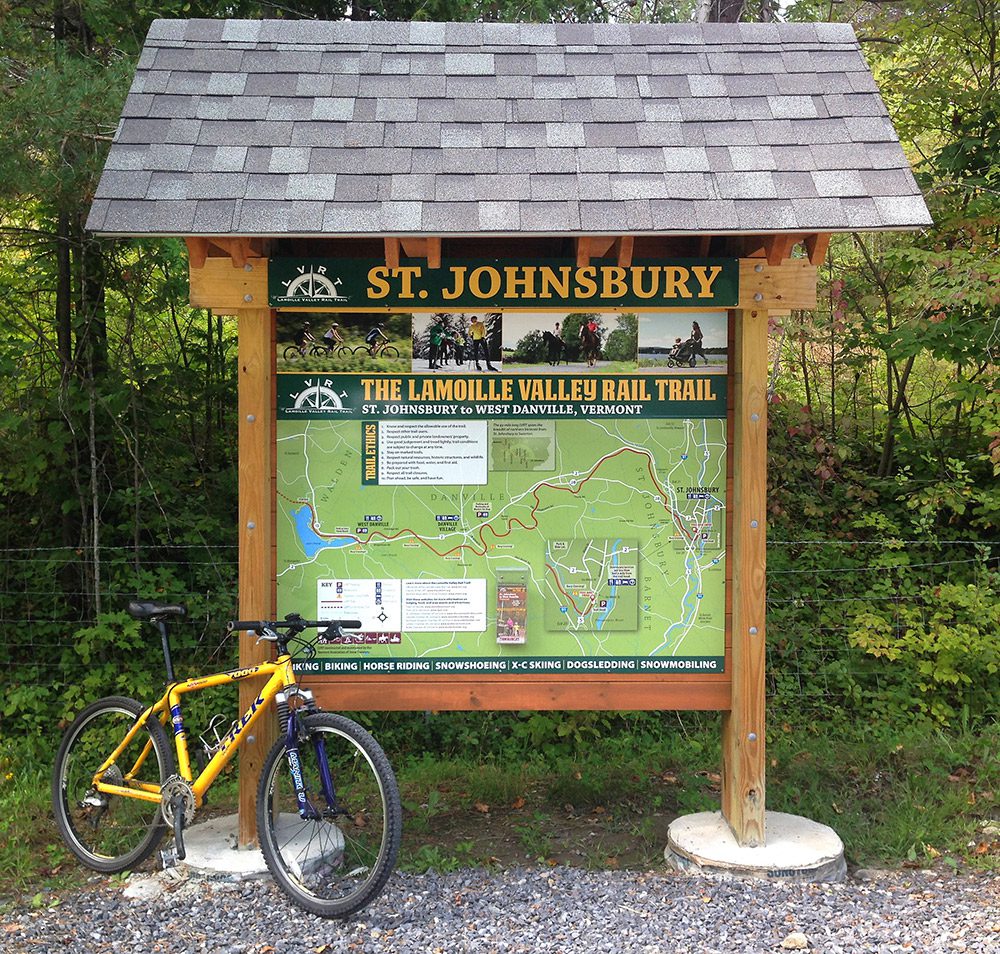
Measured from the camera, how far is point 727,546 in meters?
4.84

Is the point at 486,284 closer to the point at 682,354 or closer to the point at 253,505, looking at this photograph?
the point at 682,354

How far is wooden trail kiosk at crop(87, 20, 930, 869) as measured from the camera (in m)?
4.63

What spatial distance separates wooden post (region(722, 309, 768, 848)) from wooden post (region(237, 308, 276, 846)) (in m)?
2.11

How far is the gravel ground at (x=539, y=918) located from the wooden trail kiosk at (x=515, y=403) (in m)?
0.44

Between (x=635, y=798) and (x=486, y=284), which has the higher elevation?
(x=486, y=284)

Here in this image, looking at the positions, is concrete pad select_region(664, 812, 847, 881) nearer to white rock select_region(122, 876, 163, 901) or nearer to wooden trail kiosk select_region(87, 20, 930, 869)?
wooden trail kiosk select_region(87, 20, 930, 869)

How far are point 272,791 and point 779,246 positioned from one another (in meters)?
3.17

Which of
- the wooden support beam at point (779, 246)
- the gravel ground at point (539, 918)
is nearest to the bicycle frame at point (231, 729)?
the gravel ground at point (539, 918)

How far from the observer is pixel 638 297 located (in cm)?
470

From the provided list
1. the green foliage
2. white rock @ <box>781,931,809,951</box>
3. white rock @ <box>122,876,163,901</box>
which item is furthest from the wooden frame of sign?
the green foliage

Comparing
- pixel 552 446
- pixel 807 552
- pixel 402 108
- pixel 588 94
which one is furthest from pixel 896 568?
pixel 402 108

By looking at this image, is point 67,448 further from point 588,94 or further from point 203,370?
point 588,94

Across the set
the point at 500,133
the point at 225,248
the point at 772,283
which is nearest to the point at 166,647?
the point at 225,248

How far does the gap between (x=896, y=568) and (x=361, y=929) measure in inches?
201
